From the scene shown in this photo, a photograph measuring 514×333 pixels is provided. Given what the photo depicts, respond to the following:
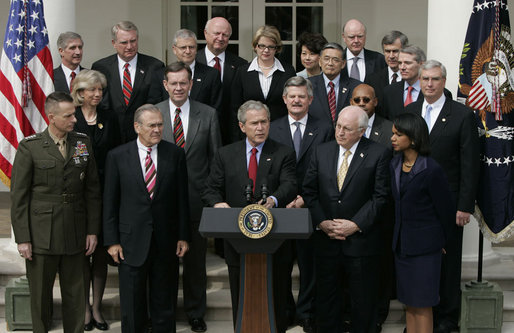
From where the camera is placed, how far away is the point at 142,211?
6438mm

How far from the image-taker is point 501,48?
23.6 ft

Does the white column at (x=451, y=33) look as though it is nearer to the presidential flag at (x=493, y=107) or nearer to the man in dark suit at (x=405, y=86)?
the presidential flag at (x=493, y=107)

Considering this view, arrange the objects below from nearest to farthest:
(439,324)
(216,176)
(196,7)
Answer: (216,176) < (439,324) < (196,7)

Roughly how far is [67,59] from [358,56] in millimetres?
2870

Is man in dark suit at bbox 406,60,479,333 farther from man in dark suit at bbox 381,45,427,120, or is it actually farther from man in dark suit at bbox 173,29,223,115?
man in dark suit at bbox 173,29,223,115

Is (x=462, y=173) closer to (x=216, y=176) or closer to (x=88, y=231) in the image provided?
(x=216, y=176)

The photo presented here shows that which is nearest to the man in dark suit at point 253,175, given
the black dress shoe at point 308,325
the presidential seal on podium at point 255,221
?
the black dress shoe at point 308,325

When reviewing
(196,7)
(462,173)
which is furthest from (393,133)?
(196,7)

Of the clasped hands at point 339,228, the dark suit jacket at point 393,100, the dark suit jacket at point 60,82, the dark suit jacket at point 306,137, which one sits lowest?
the clasped hands at point 339,228

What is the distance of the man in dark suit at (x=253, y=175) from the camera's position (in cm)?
625

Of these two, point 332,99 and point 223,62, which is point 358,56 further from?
point 223,62

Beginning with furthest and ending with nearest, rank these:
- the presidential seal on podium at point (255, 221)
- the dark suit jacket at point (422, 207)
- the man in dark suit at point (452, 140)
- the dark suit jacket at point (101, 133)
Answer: the dark suit jacket at point (101, 133) → the man in dark suit at point (452, 140) → the dark suit jacket at point (422, 207) → the presidential seal on podium at point (255, 221)

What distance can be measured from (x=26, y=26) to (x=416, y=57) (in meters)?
3.55

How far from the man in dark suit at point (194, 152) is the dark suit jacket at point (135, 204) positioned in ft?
1.75
